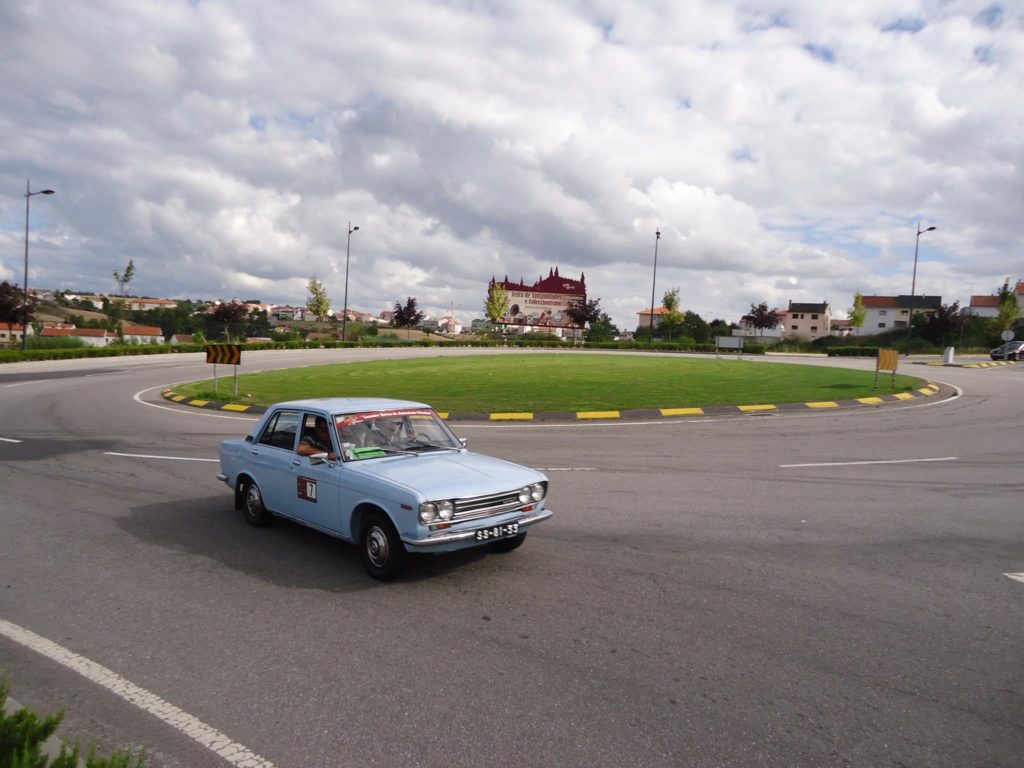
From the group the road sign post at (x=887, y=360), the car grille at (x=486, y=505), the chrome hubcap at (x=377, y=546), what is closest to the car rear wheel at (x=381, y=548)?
the chrome hubcap at (x=377, y=546)

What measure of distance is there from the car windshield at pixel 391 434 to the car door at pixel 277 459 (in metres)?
0.76

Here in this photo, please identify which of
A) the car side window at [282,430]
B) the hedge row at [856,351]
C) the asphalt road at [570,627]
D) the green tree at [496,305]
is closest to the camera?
the asphalt road at [570,627]

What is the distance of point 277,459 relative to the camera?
7.02 m

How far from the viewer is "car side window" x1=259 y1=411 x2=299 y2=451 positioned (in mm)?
7031

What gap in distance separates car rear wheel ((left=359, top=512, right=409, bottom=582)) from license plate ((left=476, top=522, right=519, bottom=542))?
0.64m

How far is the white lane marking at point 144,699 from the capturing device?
3.28 metres

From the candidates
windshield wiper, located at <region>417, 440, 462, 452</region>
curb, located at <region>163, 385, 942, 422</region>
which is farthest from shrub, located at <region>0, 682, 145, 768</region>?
curb, located at <region>163, 385, 942, 422</region>

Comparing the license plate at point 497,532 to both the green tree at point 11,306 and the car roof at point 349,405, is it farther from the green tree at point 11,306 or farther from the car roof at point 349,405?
the green tree at point 11,306

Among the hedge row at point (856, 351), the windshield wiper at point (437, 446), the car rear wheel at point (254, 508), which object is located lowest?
the car rear wheel at point (254, 508)

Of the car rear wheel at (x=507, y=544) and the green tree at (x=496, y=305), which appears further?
the green tree at (x=496, y=305)

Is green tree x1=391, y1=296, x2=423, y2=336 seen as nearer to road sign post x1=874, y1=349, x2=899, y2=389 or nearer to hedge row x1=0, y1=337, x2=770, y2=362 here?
hedge row x1=0, y1=337, x2=770, y2=362

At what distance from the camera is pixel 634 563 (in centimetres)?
603

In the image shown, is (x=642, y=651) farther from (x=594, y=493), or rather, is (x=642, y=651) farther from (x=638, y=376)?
(x=638, y=376)

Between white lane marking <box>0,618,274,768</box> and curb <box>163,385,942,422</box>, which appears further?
curb <box>163,385,942,422</box>
